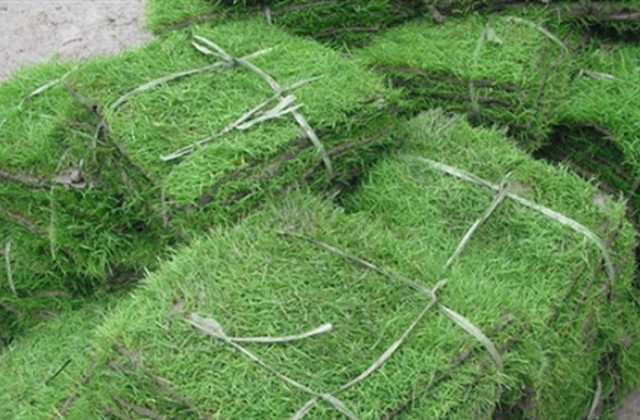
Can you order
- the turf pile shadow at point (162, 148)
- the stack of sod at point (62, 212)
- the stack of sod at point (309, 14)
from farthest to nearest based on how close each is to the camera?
the stack of sod at point (309, 14) → the stack of sod at point (62, 212) → the turf pile shadow at point (162, 148)

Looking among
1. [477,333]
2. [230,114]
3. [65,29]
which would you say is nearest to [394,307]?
[477,333]

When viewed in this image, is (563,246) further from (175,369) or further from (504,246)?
(175,369)

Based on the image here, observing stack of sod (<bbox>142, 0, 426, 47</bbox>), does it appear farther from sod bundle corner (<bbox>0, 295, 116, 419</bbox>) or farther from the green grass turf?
sod bundle corner (<bbox>0, 295, 116, 419</bbox>)

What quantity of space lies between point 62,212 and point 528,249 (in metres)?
1.27

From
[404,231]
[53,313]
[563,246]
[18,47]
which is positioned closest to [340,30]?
[404,231]

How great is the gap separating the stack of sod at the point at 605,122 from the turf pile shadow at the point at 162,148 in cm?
61

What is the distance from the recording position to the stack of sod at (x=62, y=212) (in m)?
2.28

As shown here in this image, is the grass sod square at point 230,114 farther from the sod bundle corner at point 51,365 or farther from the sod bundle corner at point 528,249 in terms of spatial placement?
the sod bundle corner at point 51,365

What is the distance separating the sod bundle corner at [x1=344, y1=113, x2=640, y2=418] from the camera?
196cm

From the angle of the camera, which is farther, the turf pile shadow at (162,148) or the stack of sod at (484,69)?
the stack of sod at (484,69)

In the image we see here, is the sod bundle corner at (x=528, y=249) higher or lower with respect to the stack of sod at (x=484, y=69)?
lower

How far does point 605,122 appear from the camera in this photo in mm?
2432

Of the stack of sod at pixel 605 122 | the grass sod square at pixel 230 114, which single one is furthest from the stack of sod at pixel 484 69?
the grass sod square at pixel 230 114

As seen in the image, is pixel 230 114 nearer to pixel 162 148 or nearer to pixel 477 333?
pixel 162 148
